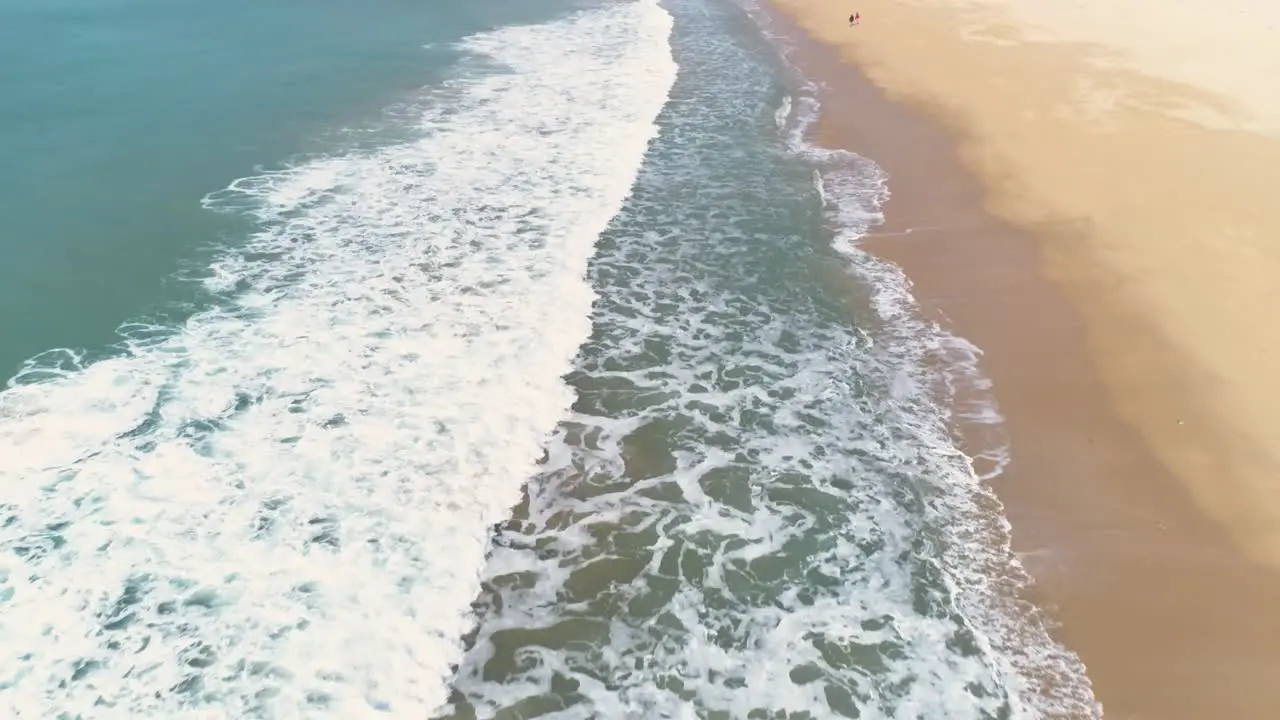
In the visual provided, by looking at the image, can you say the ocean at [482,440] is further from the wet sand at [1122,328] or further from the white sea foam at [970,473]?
the wet sand at [1122,328]

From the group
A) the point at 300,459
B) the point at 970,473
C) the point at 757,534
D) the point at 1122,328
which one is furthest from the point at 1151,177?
the point at 300,459

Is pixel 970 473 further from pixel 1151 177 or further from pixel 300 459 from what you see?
pixel 1151 177

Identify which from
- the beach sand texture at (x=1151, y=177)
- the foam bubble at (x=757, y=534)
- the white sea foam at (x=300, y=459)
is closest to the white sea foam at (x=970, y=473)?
the foam bubble at (x=757, y=534)

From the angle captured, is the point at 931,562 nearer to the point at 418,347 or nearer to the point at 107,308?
the point at 418,347

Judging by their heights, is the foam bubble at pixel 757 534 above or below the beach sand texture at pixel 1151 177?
below

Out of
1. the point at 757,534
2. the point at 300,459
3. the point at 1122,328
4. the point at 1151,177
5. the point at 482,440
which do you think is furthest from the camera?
the point at 1151,177

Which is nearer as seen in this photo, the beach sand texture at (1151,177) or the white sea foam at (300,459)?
the white sea foam at (300,459)
